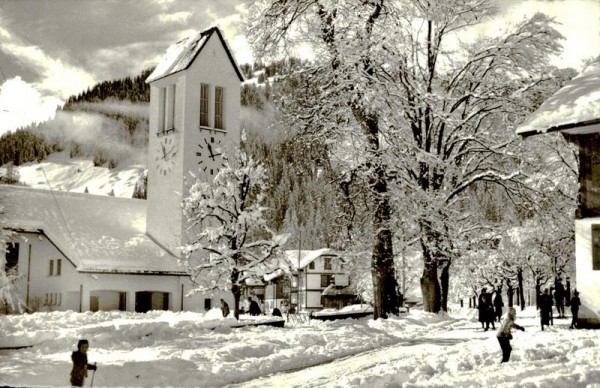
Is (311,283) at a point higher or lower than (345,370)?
higher

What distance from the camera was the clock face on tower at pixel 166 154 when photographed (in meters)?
39.4

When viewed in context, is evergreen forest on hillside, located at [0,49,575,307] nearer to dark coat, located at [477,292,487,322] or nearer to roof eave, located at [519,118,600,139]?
dark coat, located at [477,292,487,322]

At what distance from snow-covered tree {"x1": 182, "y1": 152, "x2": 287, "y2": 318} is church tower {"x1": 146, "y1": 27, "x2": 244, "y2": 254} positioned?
404cm

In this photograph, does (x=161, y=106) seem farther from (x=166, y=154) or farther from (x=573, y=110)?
(x=573, y=110)

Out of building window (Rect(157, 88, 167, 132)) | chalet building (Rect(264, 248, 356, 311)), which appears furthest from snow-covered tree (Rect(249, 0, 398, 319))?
chalet building (Rect(264, 248, 356, 311))

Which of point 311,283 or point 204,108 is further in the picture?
point 311,283

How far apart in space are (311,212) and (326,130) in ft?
161

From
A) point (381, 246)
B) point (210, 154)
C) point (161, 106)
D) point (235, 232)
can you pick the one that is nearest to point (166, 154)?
point (161, 106)

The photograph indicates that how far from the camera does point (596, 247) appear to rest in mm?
17328

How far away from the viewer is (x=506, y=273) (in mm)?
70812

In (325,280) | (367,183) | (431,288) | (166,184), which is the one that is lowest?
(431,288)

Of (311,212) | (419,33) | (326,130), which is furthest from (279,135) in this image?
(311,212)

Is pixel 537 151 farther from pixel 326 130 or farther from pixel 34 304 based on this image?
pixel 34 304

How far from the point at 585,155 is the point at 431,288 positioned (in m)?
11.5
